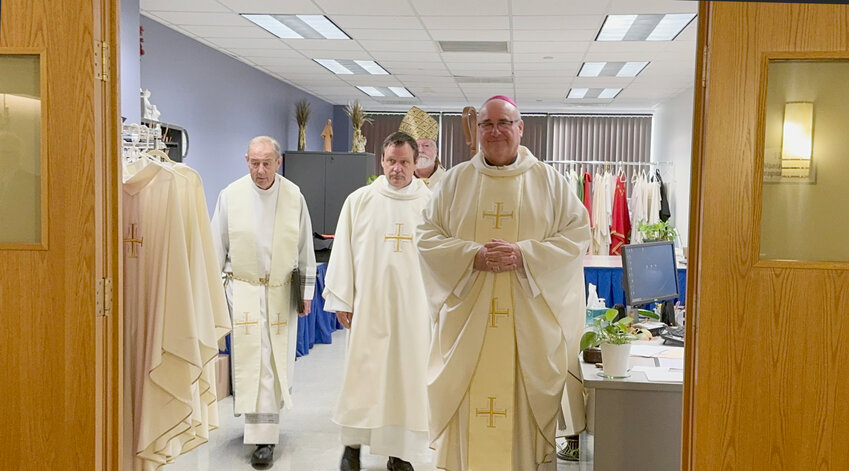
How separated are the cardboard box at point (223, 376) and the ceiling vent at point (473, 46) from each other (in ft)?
11.8

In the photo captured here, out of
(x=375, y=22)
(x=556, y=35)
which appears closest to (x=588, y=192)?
(x=556, y=35)

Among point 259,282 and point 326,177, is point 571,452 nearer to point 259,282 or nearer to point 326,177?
point 259,282

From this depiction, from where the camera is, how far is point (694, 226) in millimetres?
2082

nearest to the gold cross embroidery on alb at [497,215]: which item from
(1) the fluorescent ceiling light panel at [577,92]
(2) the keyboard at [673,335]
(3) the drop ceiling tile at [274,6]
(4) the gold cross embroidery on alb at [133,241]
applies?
(2) the keyboard at [673,335]

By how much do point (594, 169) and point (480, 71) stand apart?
17.3 ft

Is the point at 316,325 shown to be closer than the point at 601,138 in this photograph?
Yes

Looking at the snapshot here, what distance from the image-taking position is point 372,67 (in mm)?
9430

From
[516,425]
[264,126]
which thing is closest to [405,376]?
[516,425]

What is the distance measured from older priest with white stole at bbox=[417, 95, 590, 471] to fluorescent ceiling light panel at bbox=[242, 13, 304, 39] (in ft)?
12.2

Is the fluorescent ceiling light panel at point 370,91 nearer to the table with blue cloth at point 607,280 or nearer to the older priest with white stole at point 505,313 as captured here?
the table with blue cloth at point 607,280

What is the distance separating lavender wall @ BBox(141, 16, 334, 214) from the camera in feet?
23.3

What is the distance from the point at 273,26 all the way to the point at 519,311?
4.53 metres

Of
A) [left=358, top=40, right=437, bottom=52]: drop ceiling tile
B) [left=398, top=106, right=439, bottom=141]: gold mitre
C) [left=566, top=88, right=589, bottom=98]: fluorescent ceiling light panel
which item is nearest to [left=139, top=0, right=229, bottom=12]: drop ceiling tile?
[left=398, top=106, right=439, bottom=141]: gold mitre

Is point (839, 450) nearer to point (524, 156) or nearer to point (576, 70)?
point (524, 156)
